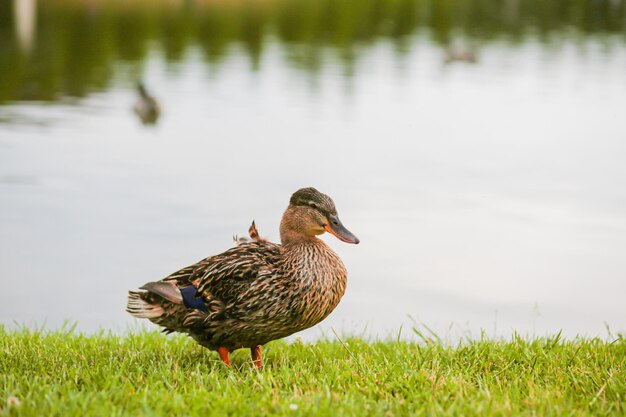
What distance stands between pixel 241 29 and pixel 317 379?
43709mm

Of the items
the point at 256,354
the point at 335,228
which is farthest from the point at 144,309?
the point at 335,228

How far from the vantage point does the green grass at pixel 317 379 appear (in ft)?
16.8

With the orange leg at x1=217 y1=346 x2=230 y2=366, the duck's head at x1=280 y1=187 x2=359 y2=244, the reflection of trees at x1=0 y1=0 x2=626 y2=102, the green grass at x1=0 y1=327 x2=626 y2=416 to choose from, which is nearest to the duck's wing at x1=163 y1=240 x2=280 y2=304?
the duck's head at x1=280 y1=187 x2=359 y2=244

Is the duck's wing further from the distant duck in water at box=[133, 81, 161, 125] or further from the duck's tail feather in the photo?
the distant duck in water at box=[133, 81, 161, 125]

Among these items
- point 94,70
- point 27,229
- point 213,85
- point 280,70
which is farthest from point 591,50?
point 27,229

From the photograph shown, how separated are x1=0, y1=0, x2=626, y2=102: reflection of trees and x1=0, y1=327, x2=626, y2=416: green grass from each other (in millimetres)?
21065

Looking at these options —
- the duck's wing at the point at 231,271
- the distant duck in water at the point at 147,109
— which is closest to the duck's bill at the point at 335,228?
the duck's wing at the point at 231,271

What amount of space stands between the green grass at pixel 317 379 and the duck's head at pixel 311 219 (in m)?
0.87

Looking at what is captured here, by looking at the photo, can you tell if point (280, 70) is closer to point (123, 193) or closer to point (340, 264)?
point (123, 193)

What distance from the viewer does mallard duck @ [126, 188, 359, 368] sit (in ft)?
20.5

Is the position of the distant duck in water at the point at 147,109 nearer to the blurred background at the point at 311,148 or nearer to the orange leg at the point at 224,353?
the blurred background at the point at 311,148

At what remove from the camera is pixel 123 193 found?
51.7ft

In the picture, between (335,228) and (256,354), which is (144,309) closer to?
(256,354)

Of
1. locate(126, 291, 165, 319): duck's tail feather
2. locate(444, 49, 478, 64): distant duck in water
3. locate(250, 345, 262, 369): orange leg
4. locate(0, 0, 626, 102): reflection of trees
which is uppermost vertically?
locate(0, 0, 626, 102): reflection of trees
